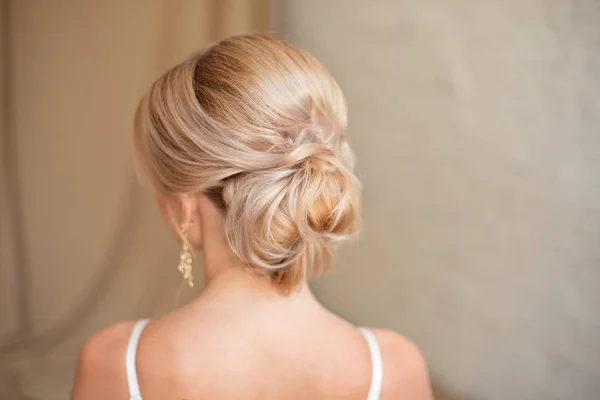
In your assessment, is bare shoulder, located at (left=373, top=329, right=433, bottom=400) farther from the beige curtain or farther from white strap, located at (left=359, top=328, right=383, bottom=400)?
the beige curtain

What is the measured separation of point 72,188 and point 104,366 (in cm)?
129

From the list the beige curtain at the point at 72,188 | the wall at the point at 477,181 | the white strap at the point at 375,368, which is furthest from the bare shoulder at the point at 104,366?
the beige curtain at the point at 72,188

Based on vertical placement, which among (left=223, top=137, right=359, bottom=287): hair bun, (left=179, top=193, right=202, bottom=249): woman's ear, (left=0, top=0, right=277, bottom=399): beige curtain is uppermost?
(left=223, top=137, right=359, bottom=287): hair bun

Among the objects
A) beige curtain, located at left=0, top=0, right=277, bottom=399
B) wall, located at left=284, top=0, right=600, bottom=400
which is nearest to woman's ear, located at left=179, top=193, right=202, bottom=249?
wall, located at left=284, top=0, right=600, bottom=400

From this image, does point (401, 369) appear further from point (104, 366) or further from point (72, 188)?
point (72, 188)

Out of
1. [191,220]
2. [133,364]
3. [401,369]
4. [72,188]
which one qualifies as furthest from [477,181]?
[72,188]

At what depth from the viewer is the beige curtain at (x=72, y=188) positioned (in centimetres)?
184

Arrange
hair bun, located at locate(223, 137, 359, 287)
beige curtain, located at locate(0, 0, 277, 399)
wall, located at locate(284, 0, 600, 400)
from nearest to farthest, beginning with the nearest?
1. hair bun, located at locate(223, 137, 359, 287)
2. wall, located at locate(284, 0, 600, 400)
3. beige curtain, located at locate(0, 0, 277, 399)

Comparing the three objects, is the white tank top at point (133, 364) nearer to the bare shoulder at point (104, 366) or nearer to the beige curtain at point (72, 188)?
the bare shoulder at point (104, 366)

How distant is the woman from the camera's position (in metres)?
0.77

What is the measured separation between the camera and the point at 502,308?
1276mm

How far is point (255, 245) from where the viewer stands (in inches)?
30.2

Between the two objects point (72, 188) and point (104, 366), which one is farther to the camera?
point (72, 188)

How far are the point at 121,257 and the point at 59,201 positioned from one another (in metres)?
0.30
